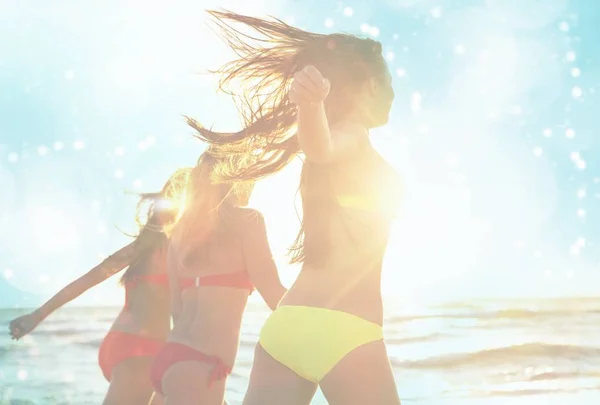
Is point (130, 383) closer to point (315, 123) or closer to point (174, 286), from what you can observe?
point (174, 286)

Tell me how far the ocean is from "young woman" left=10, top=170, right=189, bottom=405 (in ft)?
30.3

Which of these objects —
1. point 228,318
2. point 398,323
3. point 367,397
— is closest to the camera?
point 367,397

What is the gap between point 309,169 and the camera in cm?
260

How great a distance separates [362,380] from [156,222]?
7.96 ft

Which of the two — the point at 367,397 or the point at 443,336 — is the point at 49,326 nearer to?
the point at 443,336

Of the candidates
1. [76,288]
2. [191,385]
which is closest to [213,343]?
[191,385]

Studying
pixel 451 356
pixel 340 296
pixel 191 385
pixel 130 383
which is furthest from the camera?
pixel 451 356

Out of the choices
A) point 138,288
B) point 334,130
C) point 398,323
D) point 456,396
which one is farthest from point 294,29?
point 398,323

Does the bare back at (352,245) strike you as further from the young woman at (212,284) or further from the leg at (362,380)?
the young woman at (212,284)

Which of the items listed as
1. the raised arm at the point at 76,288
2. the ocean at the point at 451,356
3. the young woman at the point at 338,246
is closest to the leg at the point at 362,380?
the young woman at the point at 338,246

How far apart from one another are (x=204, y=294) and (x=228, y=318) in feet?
0.53

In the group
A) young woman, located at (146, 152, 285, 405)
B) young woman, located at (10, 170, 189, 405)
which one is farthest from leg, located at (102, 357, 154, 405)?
young woman, located at (146, 152, 285, 405)

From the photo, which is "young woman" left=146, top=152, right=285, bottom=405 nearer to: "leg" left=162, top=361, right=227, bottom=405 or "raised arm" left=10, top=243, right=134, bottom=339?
"leg" left=162, top=361, right=227, bottom=405

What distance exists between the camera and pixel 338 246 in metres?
2.52
